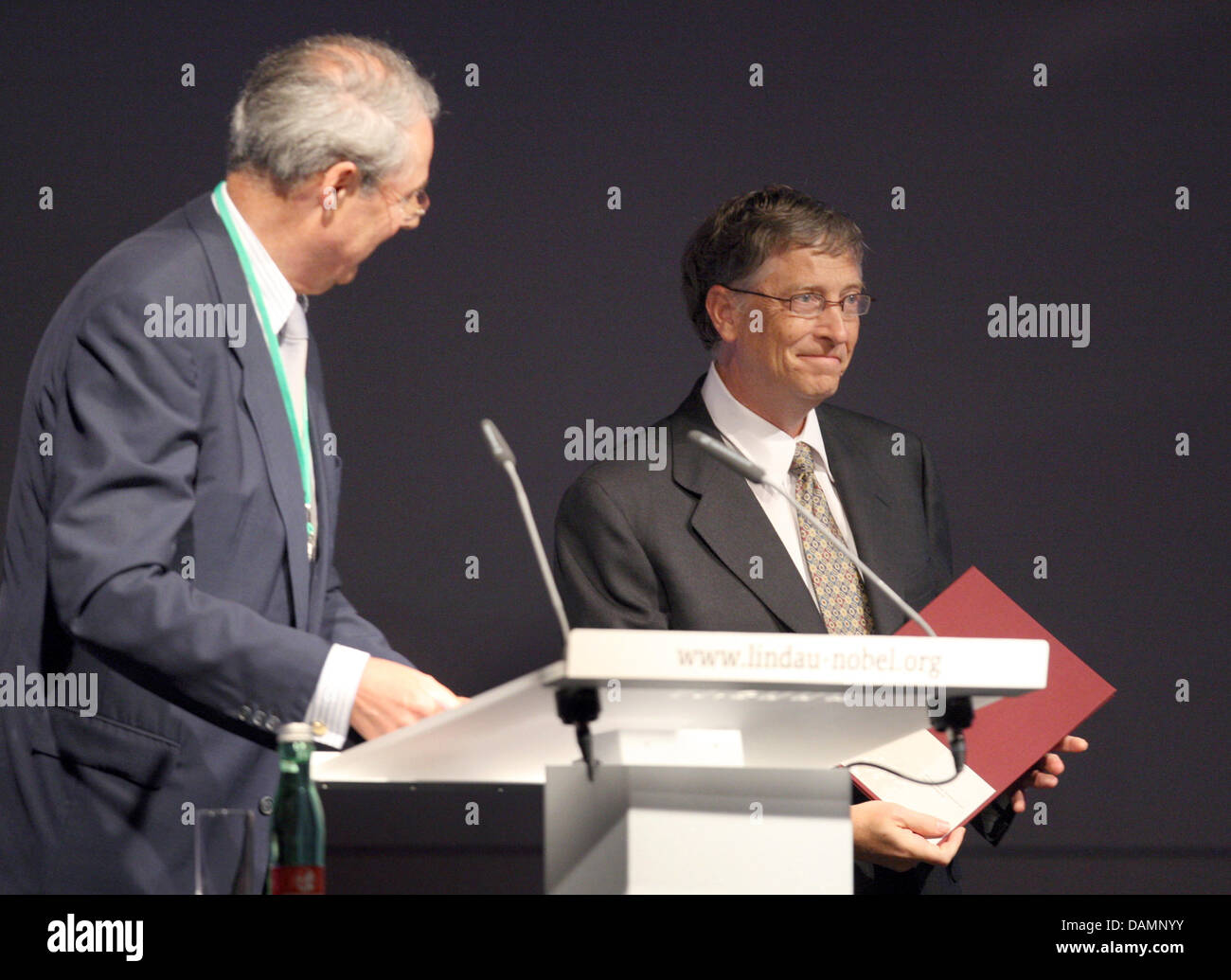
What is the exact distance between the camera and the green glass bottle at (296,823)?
5.49 feet

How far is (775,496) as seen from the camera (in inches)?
113

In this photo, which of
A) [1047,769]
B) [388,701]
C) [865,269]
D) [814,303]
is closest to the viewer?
[388,701]

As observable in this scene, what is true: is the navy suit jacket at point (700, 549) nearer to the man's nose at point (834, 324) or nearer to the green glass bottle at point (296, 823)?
the man's nose at point (834, 324)

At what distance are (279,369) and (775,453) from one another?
1058 mm

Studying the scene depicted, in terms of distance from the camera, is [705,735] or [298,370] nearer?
[705,735]

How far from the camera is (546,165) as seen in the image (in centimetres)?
364

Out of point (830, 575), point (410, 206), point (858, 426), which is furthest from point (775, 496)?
point (410, 206)

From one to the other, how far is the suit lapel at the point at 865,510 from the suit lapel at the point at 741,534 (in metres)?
0.13

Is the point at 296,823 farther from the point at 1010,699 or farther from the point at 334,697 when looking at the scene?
the point at 1010,699

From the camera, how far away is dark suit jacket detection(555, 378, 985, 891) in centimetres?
269

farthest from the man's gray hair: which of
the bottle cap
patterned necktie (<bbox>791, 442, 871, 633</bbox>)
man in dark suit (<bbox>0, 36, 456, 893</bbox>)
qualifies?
patterned necktie (<bbox>791, 442, 871, 633</bbox>)

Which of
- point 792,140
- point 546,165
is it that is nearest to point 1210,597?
point 792,140

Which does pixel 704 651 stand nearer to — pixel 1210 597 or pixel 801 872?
pixel 801 872

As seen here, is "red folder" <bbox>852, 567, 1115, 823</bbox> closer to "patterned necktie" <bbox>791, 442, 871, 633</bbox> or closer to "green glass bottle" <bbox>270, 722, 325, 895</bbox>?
"patterned necktie" <bbox>791, 442, 871, 633</bbox>
